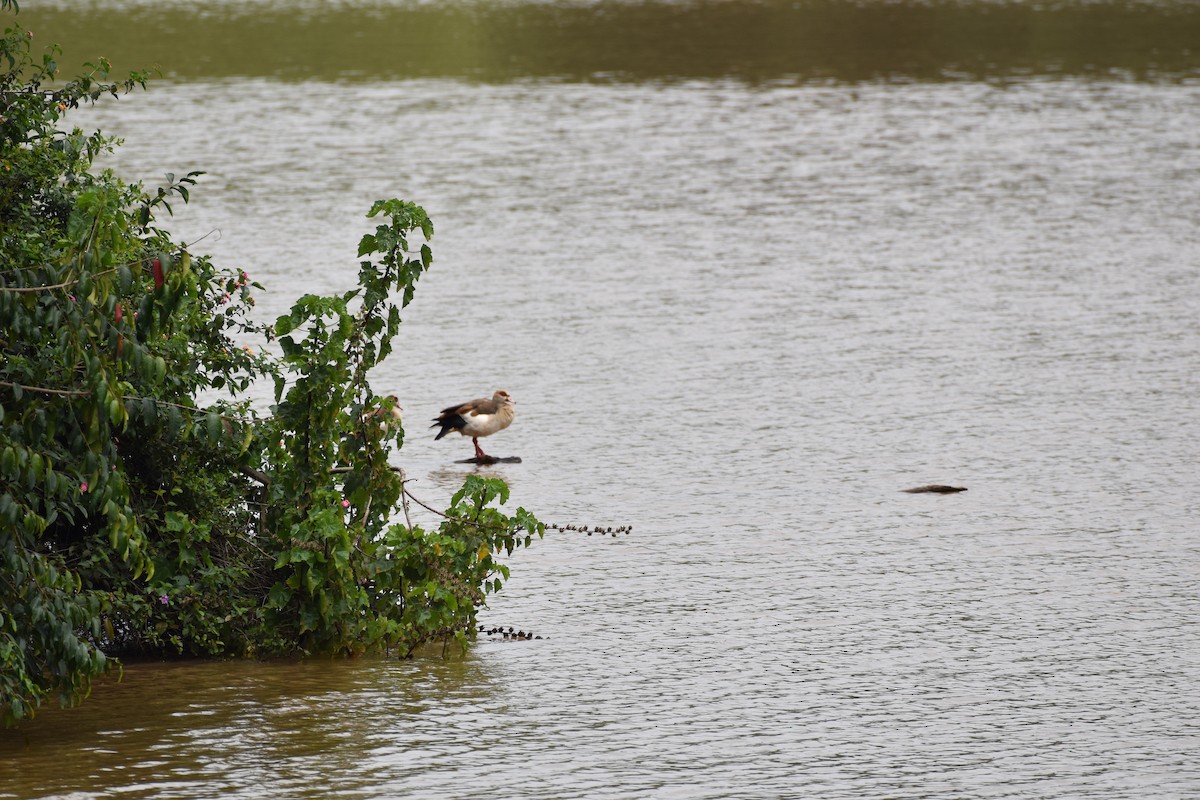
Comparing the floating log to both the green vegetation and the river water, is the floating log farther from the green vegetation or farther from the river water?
the green vegetation

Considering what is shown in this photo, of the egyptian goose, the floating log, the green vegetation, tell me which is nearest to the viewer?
the green vegetation

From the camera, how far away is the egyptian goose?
43.2ft

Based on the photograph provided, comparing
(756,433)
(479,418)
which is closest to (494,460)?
(479,418)

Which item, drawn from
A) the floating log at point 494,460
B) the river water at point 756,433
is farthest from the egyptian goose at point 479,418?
the river water at point 756,433

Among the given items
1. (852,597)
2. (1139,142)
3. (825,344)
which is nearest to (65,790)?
(852,597)

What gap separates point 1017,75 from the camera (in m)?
35.9

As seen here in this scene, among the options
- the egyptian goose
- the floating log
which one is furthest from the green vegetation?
the egyptian goose

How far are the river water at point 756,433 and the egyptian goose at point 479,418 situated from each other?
25 centimetres

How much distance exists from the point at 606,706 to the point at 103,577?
2.33 metres

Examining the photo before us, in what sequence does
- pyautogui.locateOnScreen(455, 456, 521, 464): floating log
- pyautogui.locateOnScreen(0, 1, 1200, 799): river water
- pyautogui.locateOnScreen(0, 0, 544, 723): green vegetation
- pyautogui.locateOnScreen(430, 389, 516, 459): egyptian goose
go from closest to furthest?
pyautogui.locateOnScreen(0, 1, 1200, 799): river water
pyautogui.locateOnScreen(0, 0, 544, 723): green vegetation
pyautogui.locateOnScreen(455, 456, 521, 464): floating log
pyautogui.locateOnScreen(430, 389, 516, 459): egyptian goose

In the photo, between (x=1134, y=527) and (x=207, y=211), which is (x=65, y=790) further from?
(x=207, y=211)

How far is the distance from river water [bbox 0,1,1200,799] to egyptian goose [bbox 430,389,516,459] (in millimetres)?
253

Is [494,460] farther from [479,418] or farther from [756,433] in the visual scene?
[756,433]

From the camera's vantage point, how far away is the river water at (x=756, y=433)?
8.19m
